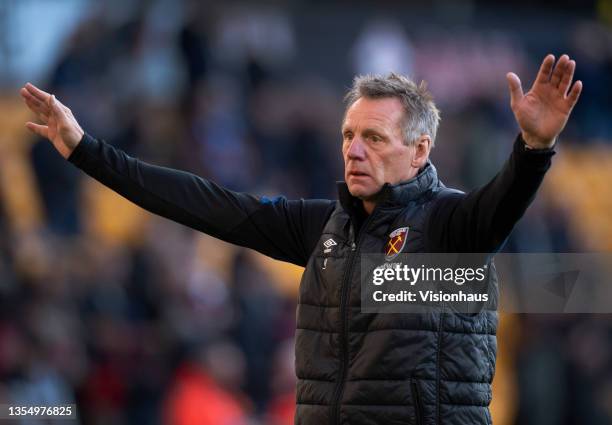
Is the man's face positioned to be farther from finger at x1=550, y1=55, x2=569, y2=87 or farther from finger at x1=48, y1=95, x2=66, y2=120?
finger at x1=48, y1=95, x2=66, y2=120

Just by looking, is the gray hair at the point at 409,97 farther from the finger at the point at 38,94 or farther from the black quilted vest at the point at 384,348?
the finger at the point at 38,94

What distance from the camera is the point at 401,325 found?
13.3ft

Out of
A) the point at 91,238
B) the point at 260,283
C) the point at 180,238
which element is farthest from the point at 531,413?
the point at 91,238

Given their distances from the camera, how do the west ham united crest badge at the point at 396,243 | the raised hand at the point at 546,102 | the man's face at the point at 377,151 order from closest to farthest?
the raised hand at the point at 546,102, the west ham united crest badge at the point at 396,243, the man's face at the point at 377,151

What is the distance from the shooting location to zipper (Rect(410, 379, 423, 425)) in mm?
3973

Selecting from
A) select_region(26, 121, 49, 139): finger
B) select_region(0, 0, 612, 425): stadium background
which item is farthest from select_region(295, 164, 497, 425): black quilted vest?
select_region(0, 0, 612, 425): stadium background

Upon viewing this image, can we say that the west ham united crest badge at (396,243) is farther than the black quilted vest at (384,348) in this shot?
Yes

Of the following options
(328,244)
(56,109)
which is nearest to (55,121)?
(56,109)

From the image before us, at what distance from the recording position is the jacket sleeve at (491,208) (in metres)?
3.82

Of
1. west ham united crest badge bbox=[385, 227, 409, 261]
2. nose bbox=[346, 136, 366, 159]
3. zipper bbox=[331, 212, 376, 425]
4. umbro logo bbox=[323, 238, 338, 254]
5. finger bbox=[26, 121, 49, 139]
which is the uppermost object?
finger bbox=[26, 121, 49, 139]

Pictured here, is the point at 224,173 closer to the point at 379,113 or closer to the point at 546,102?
the point at 379,113

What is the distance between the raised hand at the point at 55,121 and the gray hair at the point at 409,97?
1.04 metres

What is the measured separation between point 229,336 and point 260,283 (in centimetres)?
58

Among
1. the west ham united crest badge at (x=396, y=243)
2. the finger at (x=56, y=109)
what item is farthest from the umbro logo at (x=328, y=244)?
the finger at (x=56, y=109)
